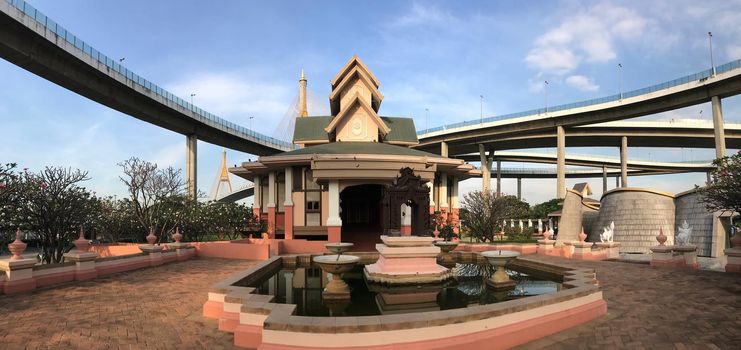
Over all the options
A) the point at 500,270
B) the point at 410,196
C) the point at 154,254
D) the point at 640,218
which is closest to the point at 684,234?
the point at 640,218

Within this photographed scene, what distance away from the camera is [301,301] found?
1045 centimetres

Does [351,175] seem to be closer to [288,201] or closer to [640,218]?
[288,201]

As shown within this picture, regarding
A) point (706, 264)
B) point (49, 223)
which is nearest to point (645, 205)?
point (706, 264)

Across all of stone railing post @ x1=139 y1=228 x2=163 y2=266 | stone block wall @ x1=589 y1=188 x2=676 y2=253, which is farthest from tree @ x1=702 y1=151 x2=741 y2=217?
stone railing post @ x1=139 y1=228 x2=163 y2=266

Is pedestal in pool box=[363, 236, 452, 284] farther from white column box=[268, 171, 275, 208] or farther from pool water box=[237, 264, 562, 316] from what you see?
white column box=[268, 171, 275, 208]

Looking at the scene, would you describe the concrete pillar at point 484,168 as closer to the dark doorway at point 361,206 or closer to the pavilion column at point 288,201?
the dark doorway at point 361,206

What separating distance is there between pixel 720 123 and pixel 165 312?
Answer: 176ft

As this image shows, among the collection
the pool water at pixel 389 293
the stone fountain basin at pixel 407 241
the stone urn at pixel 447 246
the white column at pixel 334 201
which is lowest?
the pool water at pixel 389 293

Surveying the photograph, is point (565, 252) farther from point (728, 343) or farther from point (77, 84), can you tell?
point (77, 84)

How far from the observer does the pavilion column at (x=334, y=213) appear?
26.2 m

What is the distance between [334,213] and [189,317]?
1743cm

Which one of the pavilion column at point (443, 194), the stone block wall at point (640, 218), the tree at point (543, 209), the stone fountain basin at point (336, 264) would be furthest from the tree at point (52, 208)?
the tree at point (543, 209)

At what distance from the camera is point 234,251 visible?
20828 millimetres

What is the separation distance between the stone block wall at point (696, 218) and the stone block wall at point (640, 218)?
0.43 m
